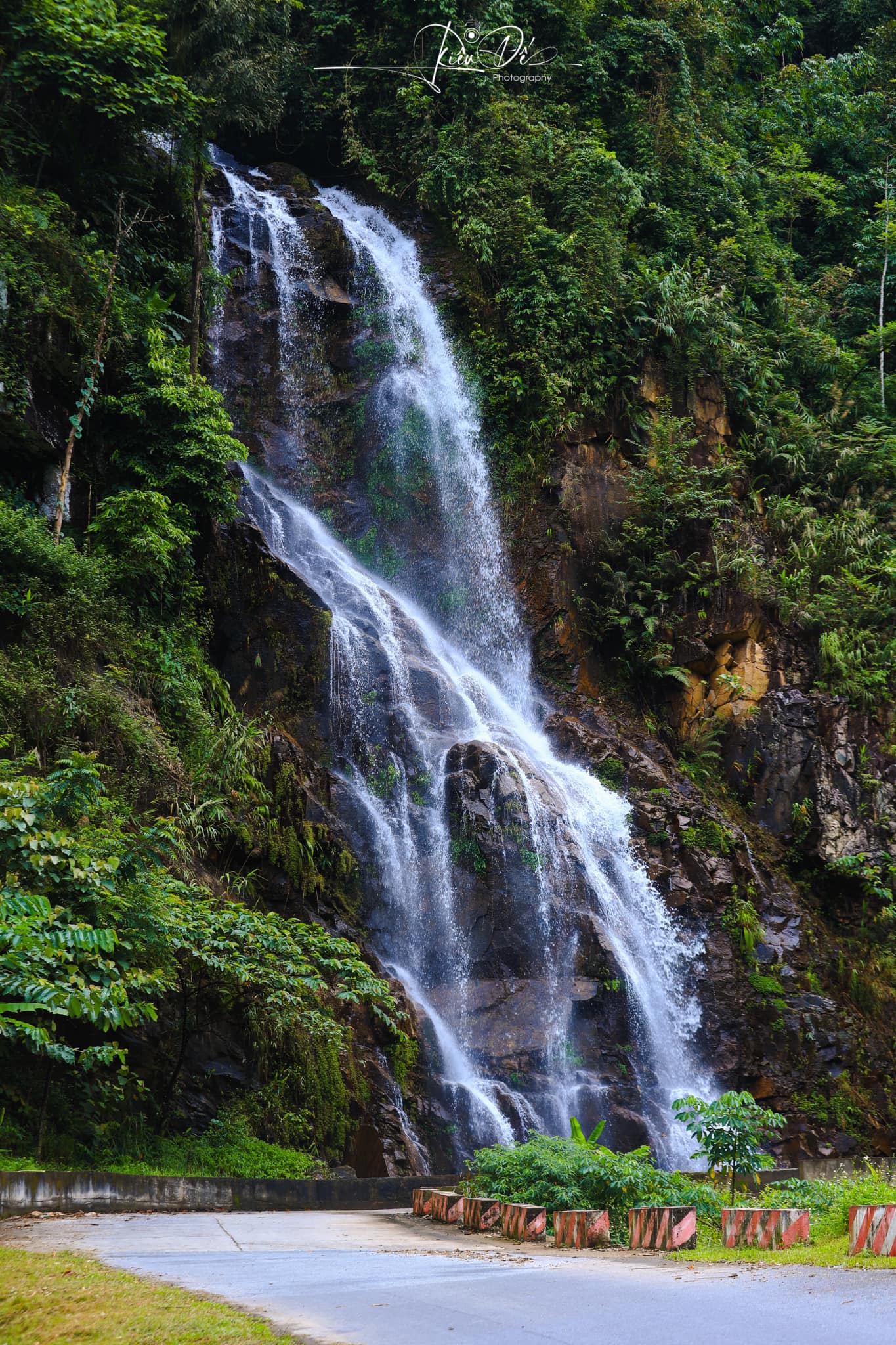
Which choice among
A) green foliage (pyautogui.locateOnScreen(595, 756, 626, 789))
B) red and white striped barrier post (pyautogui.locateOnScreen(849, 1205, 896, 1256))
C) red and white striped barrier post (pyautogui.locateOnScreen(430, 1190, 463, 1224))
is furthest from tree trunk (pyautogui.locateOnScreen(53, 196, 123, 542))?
red and white striped barrier post (pyautogui.locateOnScreen(849, 1205, 896, 1256))

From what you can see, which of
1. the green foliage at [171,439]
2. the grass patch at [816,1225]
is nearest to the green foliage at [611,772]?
the green foliage at [171,439]

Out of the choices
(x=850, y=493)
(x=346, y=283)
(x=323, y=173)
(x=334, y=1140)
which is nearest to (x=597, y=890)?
(x=334, y=1140)

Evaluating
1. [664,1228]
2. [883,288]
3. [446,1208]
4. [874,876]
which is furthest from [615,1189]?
[883,288]

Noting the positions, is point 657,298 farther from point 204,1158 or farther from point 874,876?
point 204,1158

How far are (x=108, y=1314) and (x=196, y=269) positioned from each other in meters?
17.0

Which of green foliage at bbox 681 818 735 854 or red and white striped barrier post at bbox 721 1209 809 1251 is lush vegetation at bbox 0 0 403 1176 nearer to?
red and white striped barrier post at bbox 721 1209 809 1251

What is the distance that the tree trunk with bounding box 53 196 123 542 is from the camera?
13.3m

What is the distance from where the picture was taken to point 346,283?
23266 millimetres

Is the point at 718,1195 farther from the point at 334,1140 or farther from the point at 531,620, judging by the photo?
the point at 531,620

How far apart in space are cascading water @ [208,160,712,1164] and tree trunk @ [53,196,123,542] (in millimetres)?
4447

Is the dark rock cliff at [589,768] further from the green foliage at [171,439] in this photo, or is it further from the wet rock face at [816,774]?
the green foliage at [171,439]

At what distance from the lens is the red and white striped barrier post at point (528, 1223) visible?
19.8ft

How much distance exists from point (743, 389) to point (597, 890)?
514 inches

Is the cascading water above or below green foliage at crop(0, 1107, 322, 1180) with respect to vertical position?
above
